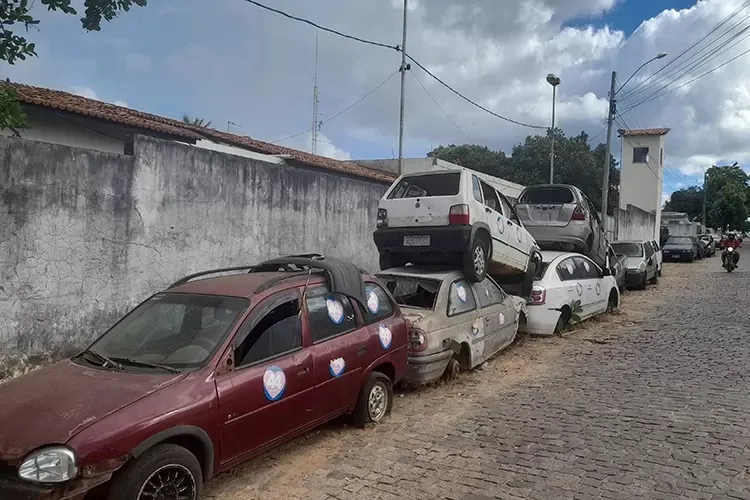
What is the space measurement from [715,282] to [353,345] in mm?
17550

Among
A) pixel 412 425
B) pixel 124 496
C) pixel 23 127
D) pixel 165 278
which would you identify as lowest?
pixel 412 425

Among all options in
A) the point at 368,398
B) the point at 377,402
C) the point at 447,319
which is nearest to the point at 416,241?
the point at 447,319

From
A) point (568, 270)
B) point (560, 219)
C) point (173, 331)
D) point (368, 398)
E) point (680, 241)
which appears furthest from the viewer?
point (680, 241)

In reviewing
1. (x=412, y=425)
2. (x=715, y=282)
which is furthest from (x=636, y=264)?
(x=412, y=425)

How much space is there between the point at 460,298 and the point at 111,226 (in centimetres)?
433

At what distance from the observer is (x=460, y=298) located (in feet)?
22.9

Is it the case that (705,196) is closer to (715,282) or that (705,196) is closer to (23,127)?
(715,282)

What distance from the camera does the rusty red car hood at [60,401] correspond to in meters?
3.10

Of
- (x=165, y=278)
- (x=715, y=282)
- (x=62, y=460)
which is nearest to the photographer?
(x=62, y=460)

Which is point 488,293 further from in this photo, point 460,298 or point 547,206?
point 547,206

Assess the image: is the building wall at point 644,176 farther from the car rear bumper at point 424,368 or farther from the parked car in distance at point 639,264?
the car rear bumper at point 424,368

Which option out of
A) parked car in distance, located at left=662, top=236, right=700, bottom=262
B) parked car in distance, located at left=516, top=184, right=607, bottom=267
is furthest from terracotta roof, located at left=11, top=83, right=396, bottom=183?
parked car in distance, located at left=662, top=236, right=700, bottom=262

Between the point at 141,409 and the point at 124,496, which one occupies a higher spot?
the point at 141,409

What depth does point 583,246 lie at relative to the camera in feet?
37.2
